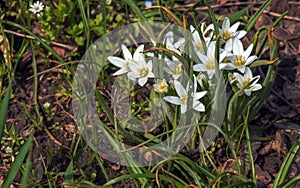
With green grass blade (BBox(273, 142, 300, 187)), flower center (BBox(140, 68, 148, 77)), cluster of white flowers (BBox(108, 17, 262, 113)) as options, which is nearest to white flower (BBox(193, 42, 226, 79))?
cluster of white flowers (BBox(108, 17, 262, 113))

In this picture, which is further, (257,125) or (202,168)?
(257,125)

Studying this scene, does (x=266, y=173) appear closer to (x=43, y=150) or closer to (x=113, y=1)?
(x=43, y=150)

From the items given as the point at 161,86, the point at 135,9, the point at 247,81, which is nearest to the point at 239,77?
the point at 247,81

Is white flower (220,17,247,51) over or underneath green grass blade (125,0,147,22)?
underneath

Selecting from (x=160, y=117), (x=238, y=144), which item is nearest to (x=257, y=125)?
(x=238, y=144)

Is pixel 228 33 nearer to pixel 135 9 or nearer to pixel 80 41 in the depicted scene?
pixel 135 9

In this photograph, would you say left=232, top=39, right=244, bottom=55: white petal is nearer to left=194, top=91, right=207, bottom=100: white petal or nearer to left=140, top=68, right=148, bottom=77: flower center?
left=194, top=91, right=207, bottom=100: white petal

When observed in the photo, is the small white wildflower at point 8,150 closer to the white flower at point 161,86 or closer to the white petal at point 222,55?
the white flower at point 161,86

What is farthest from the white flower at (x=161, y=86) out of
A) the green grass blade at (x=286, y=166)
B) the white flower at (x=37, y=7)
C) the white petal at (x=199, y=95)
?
the white flower at (x=37, y=7)
